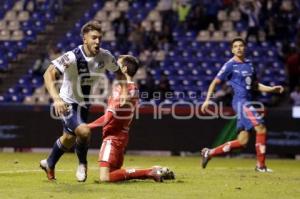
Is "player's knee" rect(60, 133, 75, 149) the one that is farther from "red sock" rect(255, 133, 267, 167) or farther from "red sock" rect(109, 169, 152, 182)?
"red sock" rect(255, 133, 267, 167)

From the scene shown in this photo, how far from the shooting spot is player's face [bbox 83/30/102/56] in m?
11.7

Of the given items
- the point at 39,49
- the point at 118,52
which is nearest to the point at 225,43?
the point at 118,52

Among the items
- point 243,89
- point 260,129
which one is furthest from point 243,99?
point 260,129

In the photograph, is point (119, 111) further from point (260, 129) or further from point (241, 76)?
point (260, 129)

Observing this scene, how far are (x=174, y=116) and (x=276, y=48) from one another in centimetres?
536

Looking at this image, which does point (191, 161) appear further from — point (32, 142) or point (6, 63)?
point (6, 63)

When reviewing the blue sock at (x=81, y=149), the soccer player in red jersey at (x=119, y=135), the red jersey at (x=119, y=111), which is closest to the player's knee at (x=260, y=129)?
the soccer player in red jersey at (x=119, y=135)

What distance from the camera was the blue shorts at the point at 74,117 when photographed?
11742 millimetres

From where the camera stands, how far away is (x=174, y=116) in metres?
21.2

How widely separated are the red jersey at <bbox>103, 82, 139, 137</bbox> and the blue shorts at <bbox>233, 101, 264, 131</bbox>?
3.38 meters

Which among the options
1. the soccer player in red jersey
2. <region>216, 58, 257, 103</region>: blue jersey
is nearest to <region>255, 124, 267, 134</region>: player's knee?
<region>216, 58, 257, 103</region>: blue jersey

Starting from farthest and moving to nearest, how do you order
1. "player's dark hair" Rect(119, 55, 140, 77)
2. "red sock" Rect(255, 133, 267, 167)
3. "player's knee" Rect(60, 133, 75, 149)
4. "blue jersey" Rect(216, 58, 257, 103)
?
"blue jersey" Rect(216, 58, 257, 103)
"red sock" Rect(255, 133, 267, 167)
"player's dark hair" Rect(119, 55, 140, 77)
"player's knee" Rect(60, 133, 75, 149)

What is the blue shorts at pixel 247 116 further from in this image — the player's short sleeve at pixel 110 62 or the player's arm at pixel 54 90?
the player's arm at pixel 54 90

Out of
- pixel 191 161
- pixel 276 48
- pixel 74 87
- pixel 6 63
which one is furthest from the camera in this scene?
pixel 6 63
